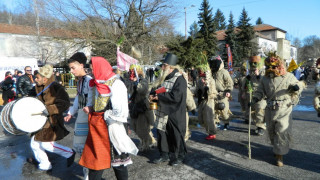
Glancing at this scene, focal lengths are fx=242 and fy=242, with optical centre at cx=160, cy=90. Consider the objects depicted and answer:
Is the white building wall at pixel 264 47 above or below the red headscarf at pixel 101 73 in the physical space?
above

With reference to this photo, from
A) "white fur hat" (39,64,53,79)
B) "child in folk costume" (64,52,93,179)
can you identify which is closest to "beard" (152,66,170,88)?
"child in folk costume" (64,52,93,179)

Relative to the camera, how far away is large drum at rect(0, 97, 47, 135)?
3775 millimetres

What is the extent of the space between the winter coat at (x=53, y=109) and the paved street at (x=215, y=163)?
673 millimetres

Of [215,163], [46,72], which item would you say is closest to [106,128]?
[46,72]

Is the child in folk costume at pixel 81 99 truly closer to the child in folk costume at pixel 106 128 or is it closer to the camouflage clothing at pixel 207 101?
the child in folk costume at pixel 106 128

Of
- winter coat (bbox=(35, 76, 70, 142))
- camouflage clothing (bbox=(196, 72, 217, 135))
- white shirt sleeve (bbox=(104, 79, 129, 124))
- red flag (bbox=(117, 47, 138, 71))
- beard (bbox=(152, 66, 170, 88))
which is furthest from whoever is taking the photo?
camouflage clothing (bbox=(196, 72, 217, 135))

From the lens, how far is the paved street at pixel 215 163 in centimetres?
393

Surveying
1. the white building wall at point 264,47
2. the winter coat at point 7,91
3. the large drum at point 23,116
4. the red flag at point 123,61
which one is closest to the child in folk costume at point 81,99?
the large drum at point 23,116

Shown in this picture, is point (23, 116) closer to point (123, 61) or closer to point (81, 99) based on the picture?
point (81, 99)

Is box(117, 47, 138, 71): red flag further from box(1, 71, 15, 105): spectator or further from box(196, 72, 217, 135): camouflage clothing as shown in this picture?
box(1, 71, 15, 105): spectator

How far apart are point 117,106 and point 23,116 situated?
6.38ft

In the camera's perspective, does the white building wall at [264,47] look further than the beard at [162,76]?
Yes

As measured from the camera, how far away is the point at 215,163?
441 cm

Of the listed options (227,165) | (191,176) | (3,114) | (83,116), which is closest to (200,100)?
(227,165)
